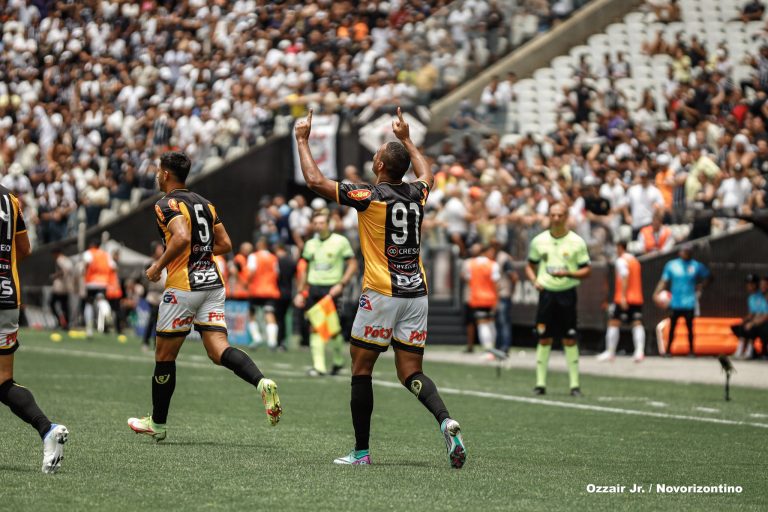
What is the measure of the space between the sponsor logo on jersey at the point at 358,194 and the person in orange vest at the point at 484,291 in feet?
55.4

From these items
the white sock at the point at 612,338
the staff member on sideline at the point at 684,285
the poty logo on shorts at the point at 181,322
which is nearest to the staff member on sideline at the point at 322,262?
the white sock at the point at 612,338

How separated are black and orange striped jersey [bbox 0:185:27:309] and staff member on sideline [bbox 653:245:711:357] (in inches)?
665

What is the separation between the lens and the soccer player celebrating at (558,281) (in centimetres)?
1730

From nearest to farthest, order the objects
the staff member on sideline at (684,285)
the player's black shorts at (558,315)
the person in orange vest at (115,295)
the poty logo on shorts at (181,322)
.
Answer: the poty logo on shorts at (181,322) → the player's black shorts at (558,315) → the staff member on sideline at (684,285) → the person in orange vest at (115,295)

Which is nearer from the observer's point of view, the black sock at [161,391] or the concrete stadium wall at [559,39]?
the black sock at [161,391]

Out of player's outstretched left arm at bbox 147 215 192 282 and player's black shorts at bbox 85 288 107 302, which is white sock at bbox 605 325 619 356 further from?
player's outstretched left arm at bbox 147 215 192 282

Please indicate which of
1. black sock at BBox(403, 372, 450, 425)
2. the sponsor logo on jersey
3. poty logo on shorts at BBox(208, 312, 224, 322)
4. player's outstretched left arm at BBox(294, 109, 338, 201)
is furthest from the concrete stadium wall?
player's outstretched left arm at BBox(294, 109, 338, 201)

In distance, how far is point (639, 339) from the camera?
25359 mm

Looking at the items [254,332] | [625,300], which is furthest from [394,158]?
[254,332]

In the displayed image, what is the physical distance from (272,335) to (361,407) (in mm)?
17073

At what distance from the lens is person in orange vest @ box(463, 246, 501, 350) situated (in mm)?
26875

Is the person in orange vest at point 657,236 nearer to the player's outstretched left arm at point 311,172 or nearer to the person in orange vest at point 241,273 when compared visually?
the person in orange vest at point 241,273

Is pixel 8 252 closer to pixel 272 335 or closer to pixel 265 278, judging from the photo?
pixel 272 335

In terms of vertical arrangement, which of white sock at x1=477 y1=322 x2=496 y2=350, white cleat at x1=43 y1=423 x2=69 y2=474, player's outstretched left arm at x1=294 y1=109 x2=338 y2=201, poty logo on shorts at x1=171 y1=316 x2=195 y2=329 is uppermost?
player's outstretched left arm at x1=294 y1=109 x2=338 y2=201
